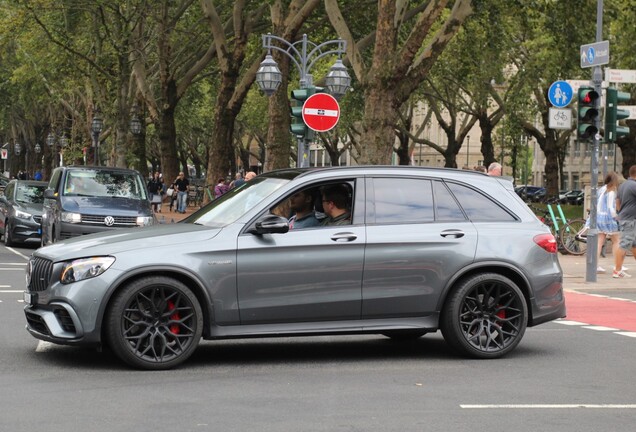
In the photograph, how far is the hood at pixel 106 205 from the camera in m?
22.0

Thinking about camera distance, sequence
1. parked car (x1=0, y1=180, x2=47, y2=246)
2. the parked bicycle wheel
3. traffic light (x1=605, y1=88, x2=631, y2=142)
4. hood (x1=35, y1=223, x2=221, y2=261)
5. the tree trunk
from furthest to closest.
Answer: the tree trunk, parked car (x1=0, y1=180, x2=47, y2=246), the parked bicycle wheel, traffic light (x1=605, y1=88, x2=631, y2=142), hood (x1=35, y1=223, x2=221, y2=261)

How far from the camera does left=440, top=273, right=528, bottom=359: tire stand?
396 inches

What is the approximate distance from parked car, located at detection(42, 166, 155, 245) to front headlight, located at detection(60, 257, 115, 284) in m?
12.5

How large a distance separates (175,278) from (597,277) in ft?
41.2

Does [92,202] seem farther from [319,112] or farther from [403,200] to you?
[403,200]

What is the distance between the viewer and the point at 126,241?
30.2 feet

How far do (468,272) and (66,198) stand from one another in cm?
1357

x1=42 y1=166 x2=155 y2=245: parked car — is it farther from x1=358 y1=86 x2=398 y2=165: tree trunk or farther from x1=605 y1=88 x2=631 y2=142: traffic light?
x1=605 y1=88 x2=631 y2=142: traffic light

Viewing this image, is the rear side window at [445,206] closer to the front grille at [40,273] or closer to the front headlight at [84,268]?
the front headlight at [84,268]

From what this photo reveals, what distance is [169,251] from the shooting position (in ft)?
30.1

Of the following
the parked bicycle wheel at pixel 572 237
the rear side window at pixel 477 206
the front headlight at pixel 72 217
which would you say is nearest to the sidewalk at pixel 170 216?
the front headlight at pixel 72 217

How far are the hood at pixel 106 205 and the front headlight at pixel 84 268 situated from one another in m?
12.9

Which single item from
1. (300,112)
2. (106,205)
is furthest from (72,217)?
(300,112)

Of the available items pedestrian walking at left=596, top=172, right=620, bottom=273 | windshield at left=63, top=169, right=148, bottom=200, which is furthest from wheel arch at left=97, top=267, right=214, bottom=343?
windshield at left=63, top=169, right=148, bottom=200
